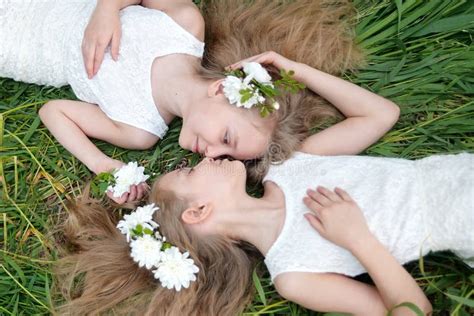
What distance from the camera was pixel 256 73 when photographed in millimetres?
2156

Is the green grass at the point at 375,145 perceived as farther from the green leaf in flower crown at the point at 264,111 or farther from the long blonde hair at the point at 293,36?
the green leaf in flower crown at the point at 264,111

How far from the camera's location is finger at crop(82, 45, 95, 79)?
244cm

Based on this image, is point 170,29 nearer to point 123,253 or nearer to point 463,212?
point 123,253

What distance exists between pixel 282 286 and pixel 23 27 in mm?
1600

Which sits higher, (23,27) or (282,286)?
(23,27)

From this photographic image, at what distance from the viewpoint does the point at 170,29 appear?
248 centimetres

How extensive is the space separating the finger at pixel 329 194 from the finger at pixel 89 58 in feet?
3.55

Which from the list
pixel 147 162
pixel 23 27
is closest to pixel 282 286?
pixel 147 162

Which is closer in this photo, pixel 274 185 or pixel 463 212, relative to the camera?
pixel 463 212

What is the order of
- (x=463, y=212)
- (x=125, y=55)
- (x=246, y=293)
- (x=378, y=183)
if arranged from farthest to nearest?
(x=125, y=55), (x=246, y=293), (x=378, y=183), (x=463, y=212)

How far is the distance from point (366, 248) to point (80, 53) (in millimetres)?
1455

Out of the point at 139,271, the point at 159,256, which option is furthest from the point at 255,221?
the point at 139,271

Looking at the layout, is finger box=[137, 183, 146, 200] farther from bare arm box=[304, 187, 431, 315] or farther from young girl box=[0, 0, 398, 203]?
bare arm box=[304, 187, 431, 315]

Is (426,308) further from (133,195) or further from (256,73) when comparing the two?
(133,195)
